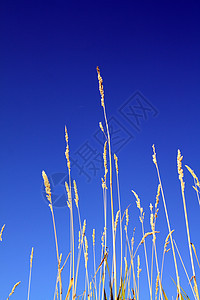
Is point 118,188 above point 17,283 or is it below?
above

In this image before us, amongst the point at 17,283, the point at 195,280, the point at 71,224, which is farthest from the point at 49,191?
the point at 17,283

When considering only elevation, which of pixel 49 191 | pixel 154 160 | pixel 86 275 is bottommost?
pixel 86 275

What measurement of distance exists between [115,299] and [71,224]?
0.52m

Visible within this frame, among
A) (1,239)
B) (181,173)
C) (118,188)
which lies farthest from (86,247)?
(181,173)

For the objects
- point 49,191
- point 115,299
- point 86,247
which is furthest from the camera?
point 86,247

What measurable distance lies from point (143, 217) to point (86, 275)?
597 mm

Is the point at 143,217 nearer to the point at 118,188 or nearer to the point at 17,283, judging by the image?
the point at 118,188

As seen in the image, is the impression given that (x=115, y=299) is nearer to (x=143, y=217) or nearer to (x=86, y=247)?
(x=86, y=247)

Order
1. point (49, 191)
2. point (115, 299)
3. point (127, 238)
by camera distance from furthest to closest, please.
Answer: point (127, 238), point (49, 191), point (115, 299)

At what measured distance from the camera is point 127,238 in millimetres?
2170

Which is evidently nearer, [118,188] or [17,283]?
[118,188]

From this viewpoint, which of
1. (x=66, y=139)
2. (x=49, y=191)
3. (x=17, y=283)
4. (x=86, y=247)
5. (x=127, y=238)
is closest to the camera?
(x=49, y=191)

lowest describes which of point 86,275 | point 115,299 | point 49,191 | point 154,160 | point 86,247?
point 115,299

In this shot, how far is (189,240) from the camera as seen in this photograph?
149 centimetres
